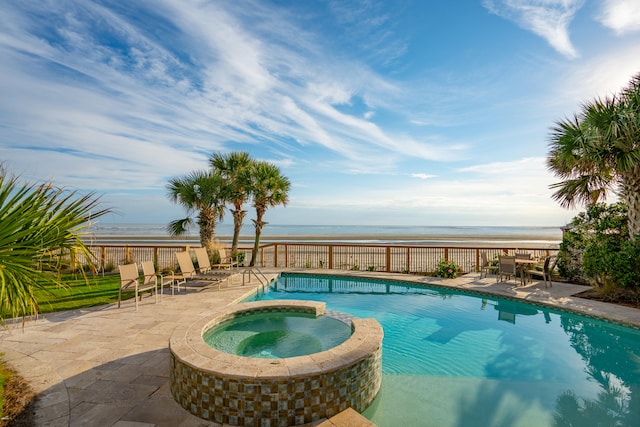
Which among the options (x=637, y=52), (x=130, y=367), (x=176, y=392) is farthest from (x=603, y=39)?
(x=130, y=367)

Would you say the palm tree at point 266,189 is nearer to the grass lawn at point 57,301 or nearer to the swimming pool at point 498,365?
the grass lawn at point 57,301

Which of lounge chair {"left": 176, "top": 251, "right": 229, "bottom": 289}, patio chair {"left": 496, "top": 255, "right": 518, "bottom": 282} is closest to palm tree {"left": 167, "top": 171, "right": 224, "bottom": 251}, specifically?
lounge chair {"left": 176, "top": 251, "right": 229, "bottom": 289}

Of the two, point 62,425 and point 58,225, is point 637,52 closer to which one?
point 58,225

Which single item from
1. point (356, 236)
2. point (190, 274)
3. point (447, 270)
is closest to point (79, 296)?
point (190, 274)

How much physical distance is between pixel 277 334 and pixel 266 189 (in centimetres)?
824

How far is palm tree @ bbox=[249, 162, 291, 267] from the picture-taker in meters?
12.4

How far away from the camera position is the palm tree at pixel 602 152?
279 inches

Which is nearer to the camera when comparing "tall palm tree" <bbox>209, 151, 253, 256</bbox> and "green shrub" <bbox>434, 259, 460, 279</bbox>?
"green shrub" <bbox>434, 259, 460, 279</bbox>

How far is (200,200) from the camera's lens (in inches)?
460

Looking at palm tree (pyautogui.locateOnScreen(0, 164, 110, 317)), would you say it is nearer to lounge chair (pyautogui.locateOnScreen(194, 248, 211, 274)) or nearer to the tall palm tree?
lounge chair (pyautogui.locateOnScreen(194, 248, 211, 274))

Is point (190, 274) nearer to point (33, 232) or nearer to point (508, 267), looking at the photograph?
point (33, 232)

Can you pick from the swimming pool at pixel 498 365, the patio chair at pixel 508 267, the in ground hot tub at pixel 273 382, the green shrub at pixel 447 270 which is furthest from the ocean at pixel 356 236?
the in ground hot tub at pixel 273 382

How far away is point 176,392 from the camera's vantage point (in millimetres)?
3223

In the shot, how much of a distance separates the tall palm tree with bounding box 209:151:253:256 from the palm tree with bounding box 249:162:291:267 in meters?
0.35
